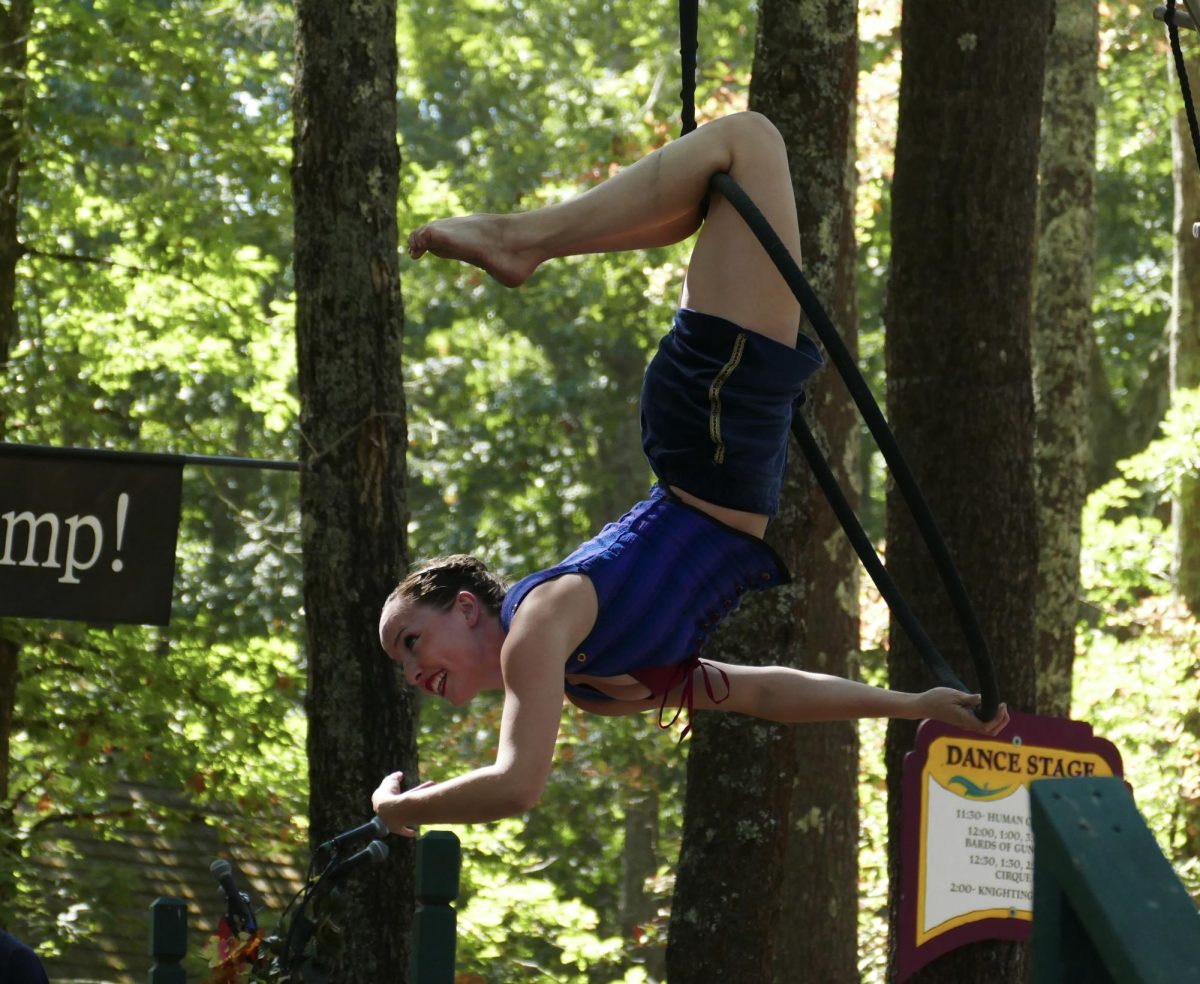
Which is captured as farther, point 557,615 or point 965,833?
point 965,833

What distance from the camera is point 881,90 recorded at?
1573 cm

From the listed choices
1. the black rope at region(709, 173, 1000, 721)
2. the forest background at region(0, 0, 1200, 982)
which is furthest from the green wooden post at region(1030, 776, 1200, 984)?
the forest background at region(0, 0, 1200, 982)

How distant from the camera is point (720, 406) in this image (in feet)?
10.6

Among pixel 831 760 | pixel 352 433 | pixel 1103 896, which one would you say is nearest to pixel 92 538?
pixel 352 433

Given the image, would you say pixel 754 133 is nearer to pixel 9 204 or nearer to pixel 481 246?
pixel 481 246

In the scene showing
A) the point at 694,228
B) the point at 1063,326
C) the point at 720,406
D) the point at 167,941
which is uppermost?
the point at 1063,326

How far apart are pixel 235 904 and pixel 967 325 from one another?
3.43 meters

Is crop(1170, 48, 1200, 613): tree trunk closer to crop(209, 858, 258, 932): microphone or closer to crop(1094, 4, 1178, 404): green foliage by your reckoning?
crop(1094, 4, 1178, 404): green foliage

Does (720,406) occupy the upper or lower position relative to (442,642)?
upper

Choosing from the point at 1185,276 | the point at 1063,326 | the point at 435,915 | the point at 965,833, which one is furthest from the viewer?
the point at 1185,276

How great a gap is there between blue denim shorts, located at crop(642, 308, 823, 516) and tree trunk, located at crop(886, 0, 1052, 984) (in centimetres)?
304

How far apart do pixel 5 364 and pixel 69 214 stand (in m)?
1.64

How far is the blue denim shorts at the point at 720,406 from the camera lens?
3219mm

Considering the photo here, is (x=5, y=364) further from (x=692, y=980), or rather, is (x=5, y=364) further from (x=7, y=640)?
(x=692, y=980)
